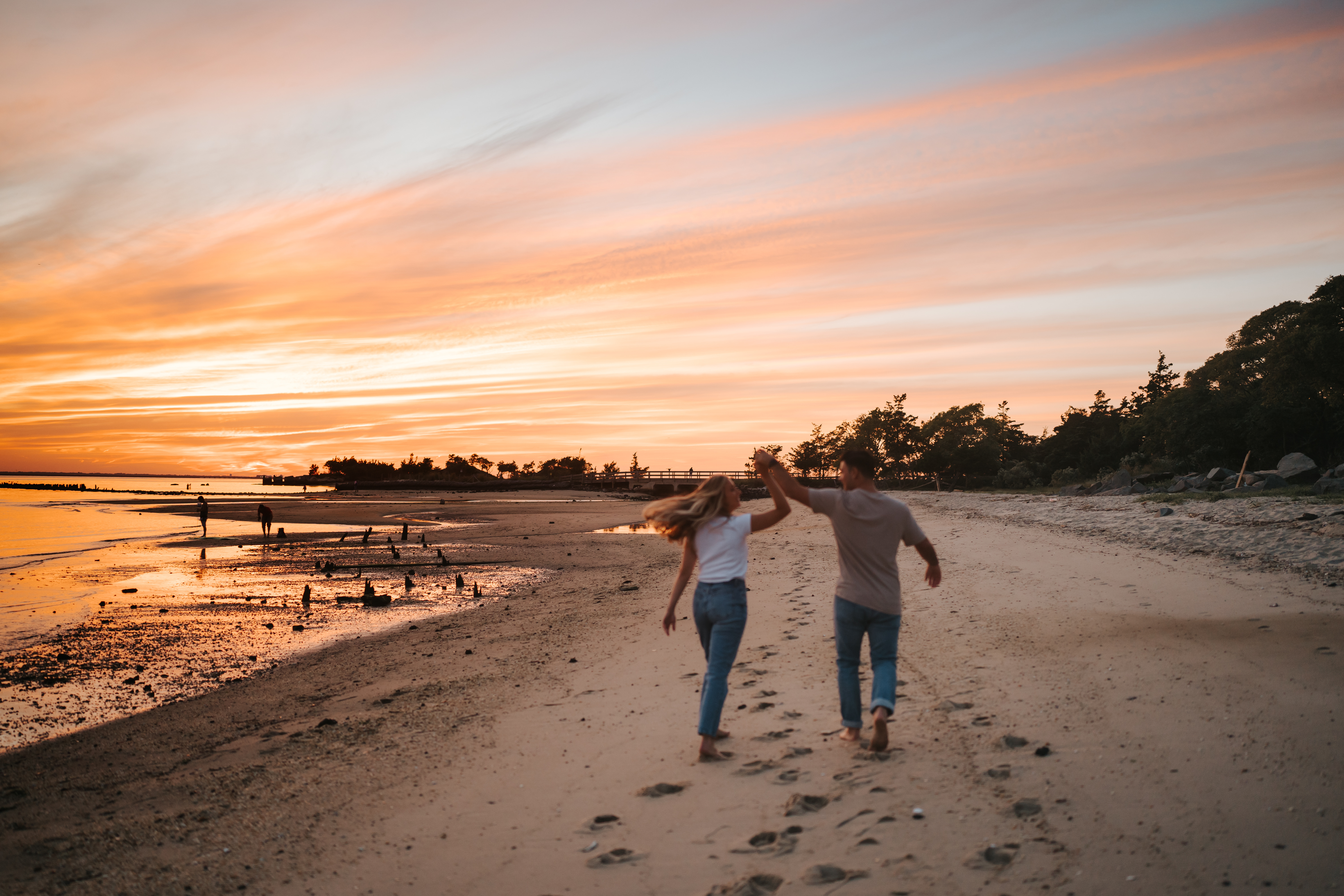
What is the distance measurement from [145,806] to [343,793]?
1.51 m

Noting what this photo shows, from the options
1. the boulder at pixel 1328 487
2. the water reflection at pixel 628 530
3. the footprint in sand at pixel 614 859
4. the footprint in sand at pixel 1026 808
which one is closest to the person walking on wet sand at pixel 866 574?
the footprint in sand at pixel 1026 808

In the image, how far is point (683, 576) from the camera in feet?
18.4

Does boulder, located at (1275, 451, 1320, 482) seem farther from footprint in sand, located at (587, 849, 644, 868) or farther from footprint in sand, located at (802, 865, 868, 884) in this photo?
footprint in sand, located at (587, 849, 644, 868)

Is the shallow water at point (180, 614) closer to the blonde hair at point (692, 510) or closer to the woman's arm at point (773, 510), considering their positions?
the blonde hair at point (692, 510)

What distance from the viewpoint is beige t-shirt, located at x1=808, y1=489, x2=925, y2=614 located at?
5.23 m

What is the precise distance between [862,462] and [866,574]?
837 millimetres

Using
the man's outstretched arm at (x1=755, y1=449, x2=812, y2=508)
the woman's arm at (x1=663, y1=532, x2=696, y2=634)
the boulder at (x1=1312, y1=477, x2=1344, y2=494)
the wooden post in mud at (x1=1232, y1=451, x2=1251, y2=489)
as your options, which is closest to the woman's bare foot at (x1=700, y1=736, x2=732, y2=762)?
the woman's arm at (x1=663, y1=532, x2=696, y2=634)

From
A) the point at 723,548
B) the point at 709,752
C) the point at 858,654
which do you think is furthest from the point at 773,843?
the point at 723,548

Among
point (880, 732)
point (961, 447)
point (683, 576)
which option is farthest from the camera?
point (961, 447)

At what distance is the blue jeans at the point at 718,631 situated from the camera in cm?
526

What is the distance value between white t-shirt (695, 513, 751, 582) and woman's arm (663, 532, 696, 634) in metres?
0.10

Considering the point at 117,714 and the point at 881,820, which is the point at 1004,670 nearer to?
the point at 881,820

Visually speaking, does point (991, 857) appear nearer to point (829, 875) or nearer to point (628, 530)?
point (829, 875)

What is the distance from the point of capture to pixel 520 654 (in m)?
10.1
